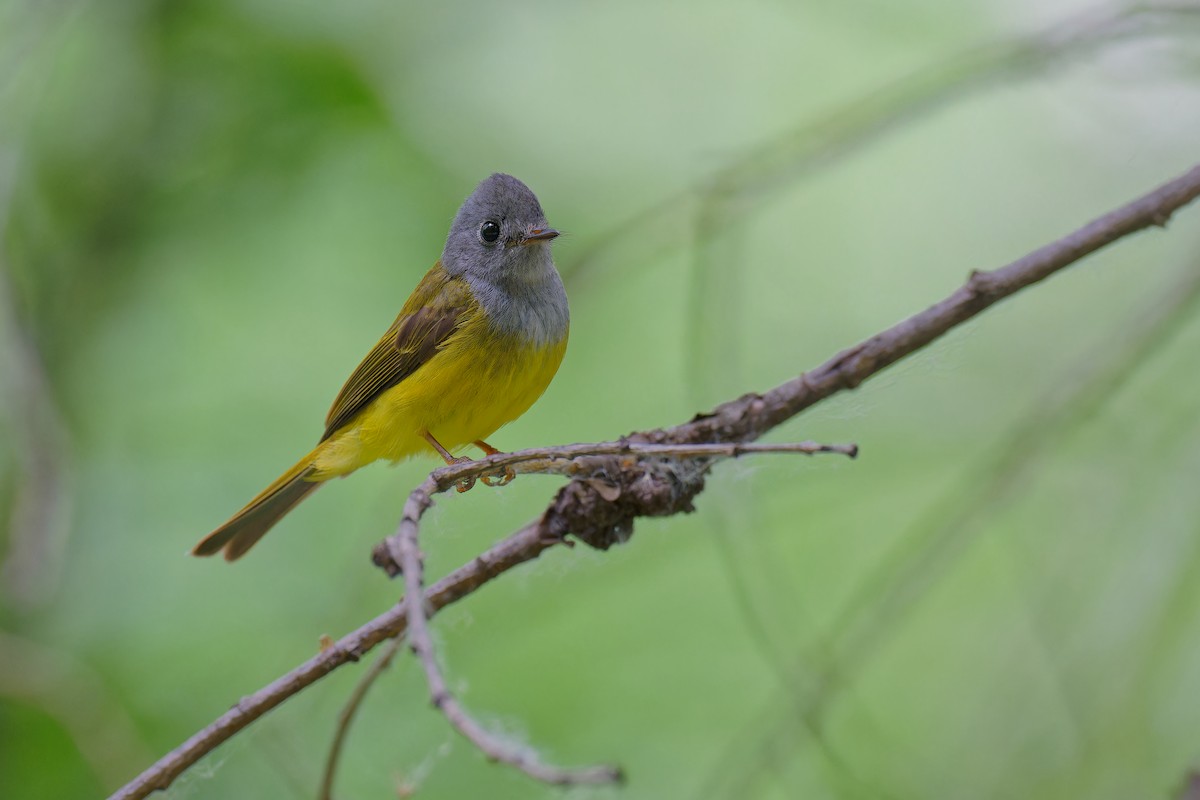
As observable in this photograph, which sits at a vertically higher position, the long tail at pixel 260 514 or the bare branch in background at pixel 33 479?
the bare branch in background at pixel 33 479

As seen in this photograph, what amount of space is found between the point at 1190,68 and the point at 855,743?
236 cm

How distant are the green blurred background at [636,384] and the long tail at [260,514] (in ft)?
1.11

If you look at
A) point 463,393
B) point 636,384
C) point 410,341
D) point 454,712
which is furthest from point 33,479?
point 454,712

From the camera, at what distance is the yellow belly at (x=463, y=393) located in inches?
126

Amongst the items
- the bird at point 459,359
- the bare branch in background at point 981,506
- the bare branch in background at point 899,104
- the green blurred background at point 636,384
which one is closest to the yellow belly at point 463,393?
the bird at point 459,359

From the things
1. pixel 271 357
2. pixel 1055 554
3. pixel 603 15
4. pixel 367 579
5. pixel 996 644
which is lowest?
pixel 996 644

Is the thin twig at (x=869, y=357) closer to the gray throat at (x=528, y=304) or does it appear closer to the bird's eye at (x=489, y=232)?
the gray throat at (x=528, y=304)

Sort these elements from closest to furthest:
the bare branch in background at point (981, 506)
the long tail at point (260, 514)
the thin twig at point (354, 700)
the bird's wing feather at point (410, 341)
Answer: the thin twig at point (354, 700) < the bare branch in background at point (981, 506) < the bird's wing feather at point (410, 341) < the long tail at point (260, 514)

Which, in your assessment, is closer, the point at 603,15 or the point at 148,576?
the point at 148,576

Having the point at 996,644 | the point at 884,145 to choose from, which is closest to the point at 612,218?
the point at 884,145

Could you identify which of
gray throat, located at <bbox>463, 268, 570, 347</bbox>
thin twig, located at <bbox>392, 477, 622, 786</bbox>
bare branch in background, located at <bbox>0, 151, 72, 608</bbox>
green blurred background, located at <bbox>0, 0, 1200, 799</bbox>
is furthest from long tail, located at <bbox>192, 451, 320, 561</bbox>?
thin twig, located at <bbox>392, 477, 622, 786</bbox>

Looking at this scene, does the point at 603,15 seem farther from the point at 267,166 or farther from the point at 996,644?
the point at 996,644

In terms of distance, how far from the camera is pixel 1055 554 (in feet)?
12.2

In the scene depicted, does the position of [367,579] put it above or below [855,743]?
above
